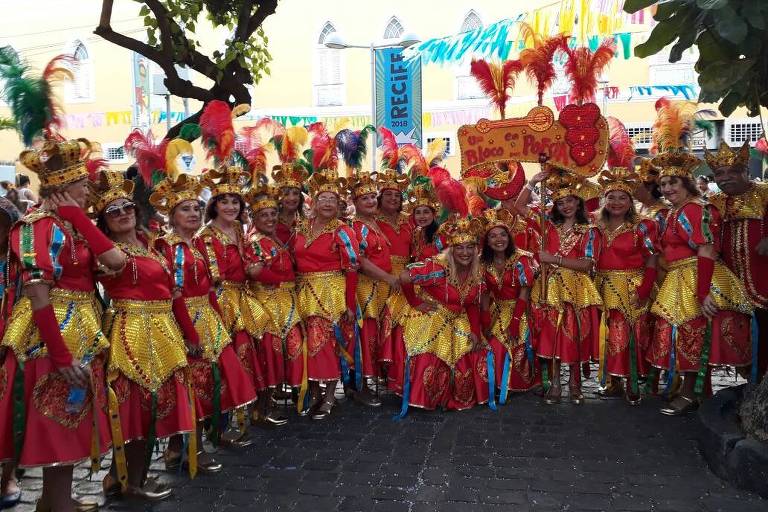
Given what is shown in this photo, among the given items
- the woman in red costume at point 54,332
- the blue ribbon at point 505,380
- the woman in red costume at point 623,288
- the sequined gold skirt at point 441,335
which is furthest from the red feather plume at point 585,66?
the woman in red costume at point 54,332

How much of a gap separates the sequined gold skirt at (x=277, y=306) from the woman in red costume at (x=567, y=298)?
6.93ft

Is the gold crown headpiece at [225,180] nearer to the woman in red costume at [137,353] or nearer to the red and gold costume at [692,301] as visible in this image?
the woman in red costume at [137,353]

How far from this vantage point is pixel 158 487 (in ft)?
13.5

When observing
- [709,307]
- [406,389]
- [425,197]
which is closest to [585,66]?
[425,197]

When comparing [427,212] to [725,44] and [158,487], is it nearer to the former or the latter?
[725,44]

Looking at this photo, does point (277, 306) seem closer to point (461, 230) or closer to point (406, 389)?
point (406, 389)

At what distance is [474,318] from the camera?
5.83m

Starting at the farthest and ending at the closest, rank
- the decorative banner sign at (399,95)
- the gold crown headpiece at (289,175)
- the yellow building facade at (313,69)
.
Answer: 1. the yellow building facade at (313,69)
2. the decorative banner sign at (399,95)
3. the gold crown headpiece at (289,175)

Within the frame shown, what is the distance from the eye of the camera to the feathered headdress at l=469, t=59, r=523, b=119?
20.4 feet

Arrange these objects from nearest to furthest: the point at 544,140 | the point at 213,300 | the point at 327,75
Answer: the point at 213,300, the point at 544,140, the point at 327,75

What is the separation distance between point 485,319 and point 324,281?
54.8 inches

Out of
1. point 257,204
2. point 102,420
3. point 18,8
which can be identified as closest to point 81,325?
point 102,420

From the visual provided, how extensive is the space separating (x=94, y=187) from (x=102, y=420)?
1246mm

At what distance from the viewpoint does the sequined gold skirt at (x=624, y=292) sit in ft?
19.4
